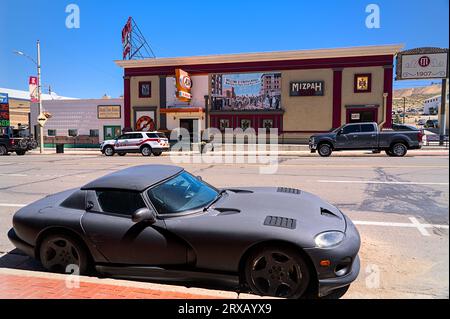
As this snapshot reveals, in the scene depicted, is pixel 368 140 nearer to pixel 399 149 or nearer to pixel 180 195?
pixel 399 149

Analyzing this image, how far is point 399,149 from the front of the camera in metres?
18.6

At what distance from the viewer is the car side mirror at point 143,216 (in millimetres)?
3777

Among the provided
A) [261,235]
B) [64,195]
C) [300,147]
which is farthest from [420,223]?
[300,147]

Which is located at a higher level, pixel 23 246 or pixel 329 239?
pixel 329 239

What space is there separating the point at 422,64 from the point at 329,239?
29.6 metres

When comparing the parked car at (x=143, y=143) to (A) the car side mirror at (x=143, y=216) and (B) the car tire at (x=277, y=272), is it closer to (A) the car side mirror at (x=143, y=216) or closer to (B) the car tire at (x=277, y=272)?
(A) the car side mirror at (x=143, y=216)

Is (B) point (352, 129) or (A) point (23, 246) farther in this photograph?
(B) point (352, 129)

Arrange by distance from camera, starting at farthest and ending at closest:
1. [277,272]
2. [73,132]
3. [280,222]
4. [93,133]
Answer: [73,132] → [93,133] → [280,222] → [277,272]

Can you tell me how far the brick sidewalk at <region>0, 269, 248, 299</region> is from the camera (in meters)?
3.27

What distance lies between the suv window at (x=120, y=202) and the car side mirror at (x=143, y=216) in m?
0.24

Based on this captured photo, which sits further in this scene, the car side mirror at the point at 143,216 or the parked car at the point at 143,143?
the parked car at the point at 143,143

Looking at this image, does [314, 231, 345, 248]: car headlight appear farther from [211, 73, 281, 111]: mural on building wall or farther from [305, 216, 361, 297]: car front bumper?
[211, 73, 281, 111]: mural on building wall

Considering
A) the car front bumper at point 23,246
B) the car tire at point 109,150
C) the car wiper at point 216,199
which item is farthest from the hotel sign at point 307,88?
the car front bumper at point 23,246

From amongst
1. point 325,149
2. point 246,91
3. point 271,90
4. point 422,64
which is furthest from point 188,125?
point 422,64
